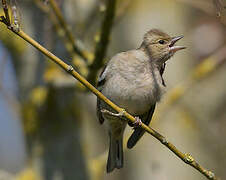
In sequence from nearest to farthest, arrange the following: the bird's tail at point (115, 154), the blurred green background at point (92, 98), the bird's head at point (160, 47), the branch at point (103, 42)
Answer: the branch at point (103, 42), the bird's head at point (160, 47), the bird's tail at point (115, 154), the blurred green background at point (92, 98)

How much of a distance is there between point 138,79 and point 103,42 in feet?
1.37

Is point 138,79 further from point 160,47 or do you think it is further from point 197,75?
point 197,75

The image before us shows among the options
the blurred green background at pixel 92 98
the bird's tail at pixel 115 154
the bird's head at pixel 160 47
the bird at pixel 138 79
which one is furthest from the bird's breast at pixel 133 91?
the bird's tail at pixel 115 154

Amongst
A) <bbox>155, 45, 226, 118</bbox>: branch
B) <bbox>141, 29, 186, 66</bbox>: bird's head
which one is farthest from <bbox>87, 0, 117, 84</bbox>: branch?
<bbox>155, 45, 226, 118</bbox>: branch

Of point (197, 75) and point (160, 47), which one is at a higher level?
point (160, 47)

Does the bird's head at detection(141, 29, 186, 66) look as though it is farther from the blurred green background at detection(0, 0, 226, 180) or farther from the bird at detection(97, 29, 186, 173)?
the blurred green background at detection(0, 0, 226, 180)

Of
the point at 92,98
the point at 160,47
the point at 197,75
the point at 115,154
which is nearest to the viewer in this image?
the point at 160,47

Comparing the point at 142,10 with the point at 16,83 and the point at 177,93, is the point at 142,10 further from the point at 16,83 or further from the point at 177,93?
the point at 16,83

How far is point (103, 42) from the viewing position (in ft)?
11.1

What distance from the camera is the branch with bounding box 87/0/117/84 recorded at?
315 centimetres

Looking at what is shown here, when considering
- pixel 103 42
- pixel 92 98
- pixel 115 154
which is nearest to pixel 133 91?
pixel 103 42

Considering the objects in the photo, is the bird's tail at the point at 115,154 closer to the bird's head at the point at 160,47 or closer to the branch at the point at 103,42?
the branch at the point at 103,42

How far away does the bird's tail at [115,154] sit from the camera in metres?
3.60

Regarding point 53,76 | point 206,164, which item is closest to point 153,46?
point 53,76
